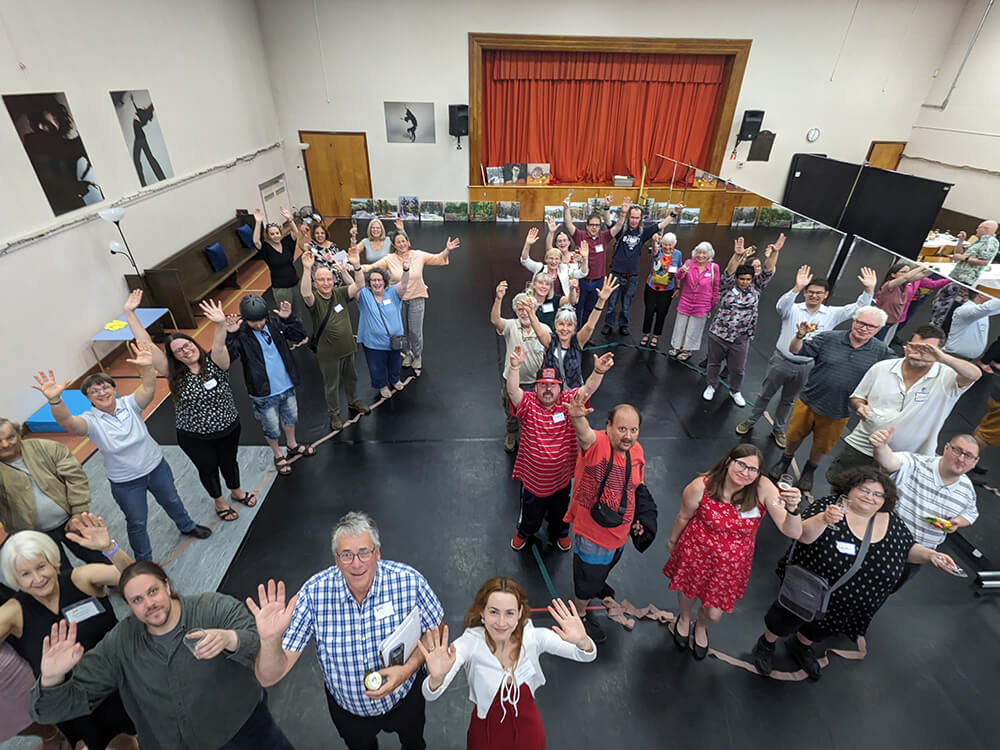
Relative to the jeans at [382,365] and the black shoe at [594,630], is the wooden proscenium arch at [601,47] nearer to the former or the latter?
the jeans at [382,365]

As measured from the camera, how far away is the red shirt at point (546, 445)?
284 cm

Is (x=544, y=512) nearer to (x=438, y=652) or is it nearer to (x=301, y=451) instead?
(x=438, y=652)

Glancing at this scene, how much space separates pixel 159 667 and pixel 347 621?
0.64 meters

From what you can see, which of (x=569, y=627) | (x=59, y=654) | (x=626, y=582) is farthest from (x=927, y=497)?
(x=59, y=654)

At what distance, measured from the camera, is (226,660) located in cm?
175

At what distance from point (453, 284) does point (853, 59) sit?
10.4 meters

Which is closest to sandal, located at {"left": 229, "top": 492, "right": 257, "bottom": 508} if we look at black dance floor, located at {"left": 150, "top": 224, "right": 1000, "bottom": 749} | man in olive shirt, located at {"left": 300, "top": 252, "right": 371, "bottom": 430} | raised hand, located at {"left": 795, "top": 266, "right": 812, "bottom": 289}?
black dance floor, located at {"left": 150, "top": 224, "right": 1000, "bottom": 749}

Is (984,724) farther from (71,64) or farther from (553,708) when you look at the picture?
(71,64)

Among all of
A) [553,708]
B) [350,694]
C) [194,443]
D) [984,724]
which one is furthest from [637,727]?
[194,443]

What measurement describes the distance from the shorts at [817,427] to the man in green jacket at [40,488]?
4.75 meters

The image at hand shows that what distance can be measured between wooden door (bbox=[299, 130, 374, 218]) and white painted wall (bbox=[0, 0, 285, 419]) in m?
2.27

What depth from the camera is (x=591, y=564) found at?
104 inches

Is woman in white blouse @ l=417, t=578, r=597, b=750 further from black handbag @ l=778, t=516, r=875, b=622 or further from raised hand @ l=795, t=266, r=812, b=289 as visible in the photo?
raised hand @ l=795, t=266, r=812, b=289

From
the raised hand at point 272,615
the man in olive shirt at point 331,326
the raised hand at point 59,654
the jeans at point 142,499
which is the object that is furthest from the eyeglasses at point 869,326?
the jeans at point 142,499
